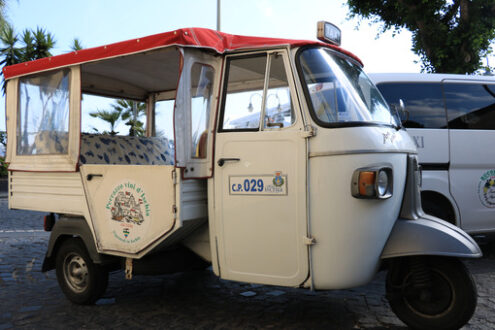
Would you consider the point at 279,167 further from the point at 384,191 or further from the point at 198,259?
the point at 198,259

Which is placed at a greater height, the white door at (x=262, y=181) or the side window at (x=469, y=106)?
the side window at (x=469, y=106)

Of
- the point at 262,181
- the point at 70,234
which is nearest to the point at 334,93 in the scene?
the point at 262,181

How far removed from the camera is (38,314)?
429 cm

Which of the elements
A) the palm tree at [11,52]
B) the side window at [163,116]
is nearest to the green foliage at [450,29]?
the side window at [163,116]

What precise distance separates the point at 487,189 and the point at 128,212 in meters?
4.47

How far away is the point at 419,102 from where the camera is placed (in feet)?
19.5

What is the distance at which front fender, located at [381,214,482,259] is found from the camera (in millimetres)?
3271

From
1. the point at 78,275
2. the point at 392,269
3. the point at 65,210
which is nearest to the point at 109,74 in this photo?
the point at 65,210

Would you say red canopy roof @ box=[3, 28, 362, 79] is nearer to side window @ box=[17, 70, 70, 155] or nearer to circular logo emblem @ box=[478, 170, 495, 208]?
side window @ box=[17, 70, 70, 155]

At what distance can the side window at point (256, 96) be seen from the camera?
3.65 meters

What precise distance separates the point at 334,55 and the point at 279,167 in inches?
43.4

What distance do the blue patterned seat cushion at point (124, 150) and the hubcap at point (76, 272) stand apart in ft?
4.13

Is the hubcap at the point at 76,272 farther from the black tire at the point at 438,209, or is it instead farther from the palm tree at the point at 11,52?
the palm tree at the point at 11,52

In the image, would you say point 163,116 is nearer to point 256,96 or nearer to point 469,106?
point 256,96
